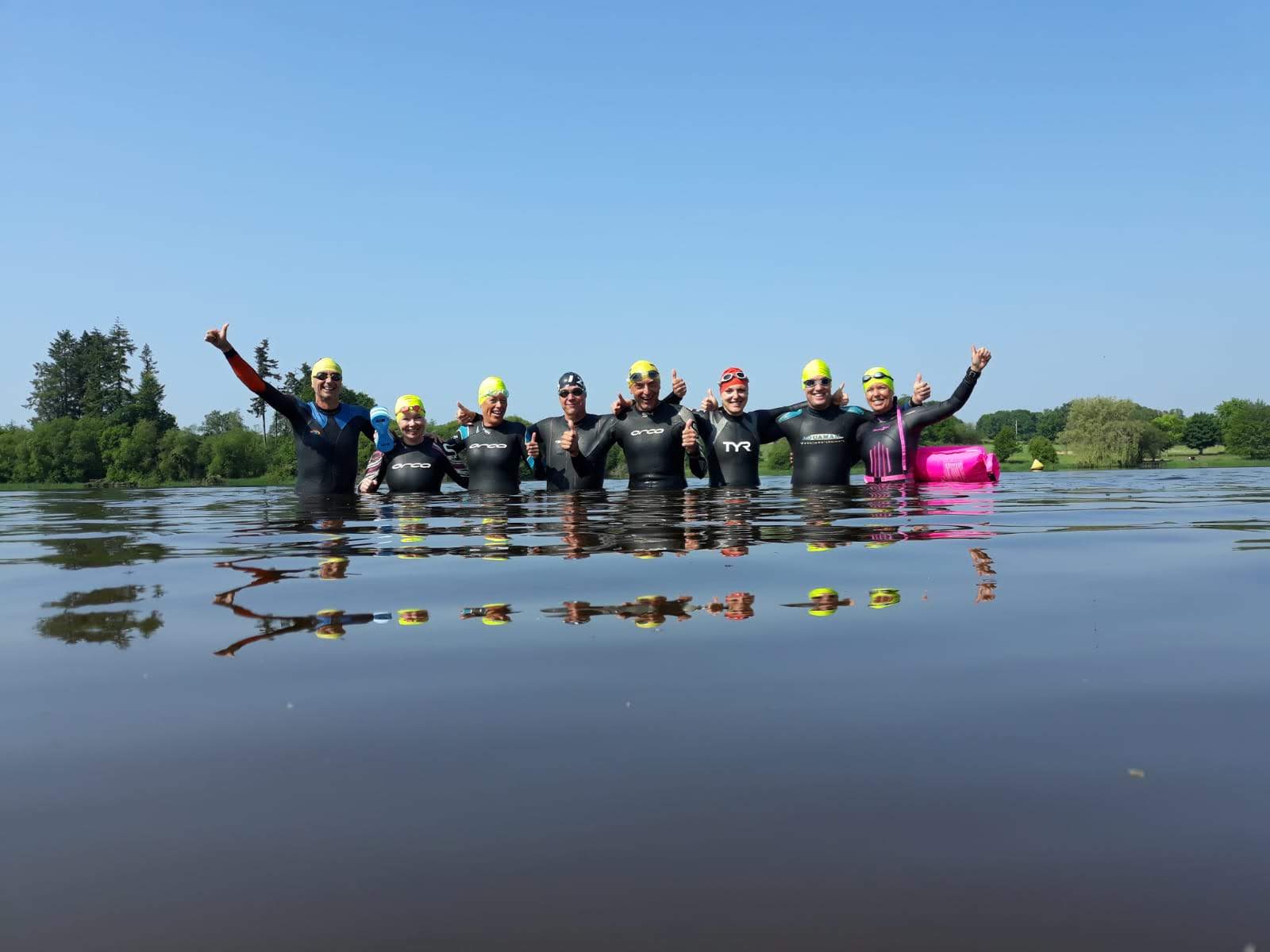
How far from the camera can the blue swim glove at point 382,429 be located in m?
12.5

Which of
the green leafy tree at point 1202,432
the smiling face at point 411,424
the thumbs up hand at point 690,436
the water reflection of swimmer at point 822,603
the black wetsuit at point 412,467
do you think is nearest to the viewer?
the water reflection of swimmer at point 822,603

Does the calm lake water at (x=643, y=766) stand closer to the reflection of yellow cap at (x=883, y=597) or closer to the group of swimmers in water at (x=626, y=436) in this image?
the reflection of yellow cap at (x=883, y=597)

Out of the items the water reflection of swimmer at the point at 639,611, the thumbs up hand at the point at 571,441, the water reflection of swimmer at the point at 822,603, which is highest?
the thumbs up hand at the point at 571,441

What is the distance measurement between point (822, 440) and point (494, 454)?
4621 mm

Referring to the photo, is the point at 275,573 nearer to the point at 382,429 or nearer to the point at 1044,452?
the point at 382,429

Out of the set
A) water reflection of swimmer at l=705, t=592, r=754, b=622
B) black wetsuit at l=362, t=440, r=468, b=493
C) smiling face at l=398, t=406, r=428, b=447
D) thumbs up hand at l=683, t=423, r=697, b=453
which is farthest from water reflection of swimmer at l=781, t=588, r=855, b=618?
smiling face at l=398, t=406, r=428, b=447

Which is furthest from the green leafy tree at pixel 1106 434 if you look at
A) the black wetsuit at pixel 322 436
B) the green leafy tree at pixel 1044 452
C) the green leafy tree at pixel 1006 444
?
the black wetsuit at pixel 322 436

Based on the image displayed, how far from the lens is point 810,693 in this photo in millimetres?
2400

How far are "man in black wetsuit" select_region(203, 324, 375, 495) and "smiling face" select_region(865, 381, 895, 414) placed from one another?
7047 mm

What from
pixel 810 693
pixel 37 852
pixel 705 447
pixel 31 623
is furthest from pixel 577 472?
pixel 37 852

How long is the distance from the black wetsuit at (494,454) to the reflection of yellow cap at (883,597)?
9.11m

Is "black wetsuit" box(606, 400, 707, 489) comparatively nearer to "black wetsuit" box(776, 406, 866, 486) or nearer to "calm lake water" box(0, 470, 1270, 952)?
"black wetsuit" box(776, 406, 866, 486)

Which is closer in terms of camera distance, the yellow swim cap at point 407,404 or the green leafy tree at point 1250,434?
the yellow swim cap at point 407,404

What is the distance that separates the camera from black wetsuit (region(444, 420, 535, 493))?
12.7m
